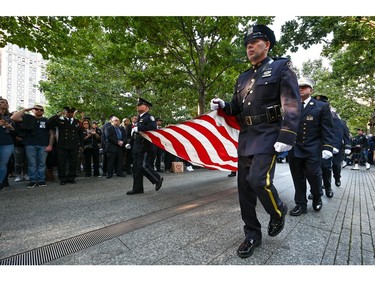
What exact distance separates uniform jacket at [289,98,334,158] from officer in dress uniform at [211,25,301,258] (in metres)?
1.56

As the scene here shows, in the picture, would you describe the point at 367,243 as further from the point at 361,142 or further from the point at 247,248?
the point at 361,142

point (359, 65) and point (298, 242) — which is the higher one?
point (359, 65)

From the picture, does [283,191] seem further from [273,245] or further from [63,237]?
[63,237]

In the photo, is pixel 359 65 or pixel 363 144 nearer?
pixel 359 65

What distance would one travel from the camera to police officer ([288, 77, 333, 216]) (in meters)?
3.51

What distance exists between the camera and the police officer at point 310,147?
3.51 m

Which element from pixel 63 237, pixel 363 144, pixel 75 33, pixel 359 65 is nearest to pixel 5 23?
pixel 75 33

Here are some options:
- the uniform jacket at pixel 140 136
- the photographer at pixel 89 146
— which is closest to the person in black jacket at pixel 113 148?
the photographer at pixel 89 146

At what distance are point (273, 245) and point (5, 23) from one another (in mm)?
8043

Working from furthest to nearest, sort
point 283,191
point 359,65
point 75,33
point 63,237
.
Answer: point 359,65 < point 75,33 < point 283,191 < point 63,237

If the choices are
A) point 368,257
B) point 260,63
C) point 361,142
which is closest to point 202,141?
point 260,63

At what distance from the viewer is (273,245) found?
237 cm

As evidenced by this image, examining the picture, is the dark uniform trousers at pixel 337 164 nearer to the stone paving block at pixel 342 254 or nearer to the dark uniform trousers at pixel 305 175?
the dark uniform trousers at pixel 305 175

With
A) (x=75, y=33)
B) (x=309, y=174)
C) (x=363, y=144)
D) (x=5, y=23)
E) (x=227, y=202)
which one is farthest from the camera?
(x=363, y=144)
